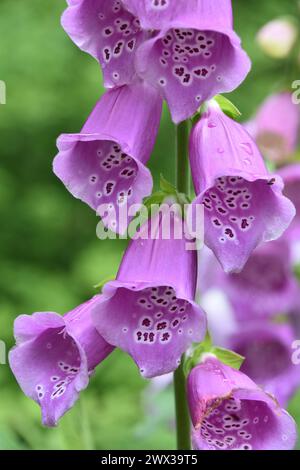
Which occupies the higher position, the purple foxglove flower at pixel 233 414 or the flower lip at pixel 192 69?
the flower lip at pixel 192 69

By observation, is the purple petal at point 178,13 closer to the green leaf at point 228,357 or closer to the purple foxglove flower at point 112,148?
the purple foxglove flower at point 112,148

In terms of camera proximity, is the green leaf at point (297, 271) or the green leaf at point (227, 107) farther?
the green leaf at point (297, 271)

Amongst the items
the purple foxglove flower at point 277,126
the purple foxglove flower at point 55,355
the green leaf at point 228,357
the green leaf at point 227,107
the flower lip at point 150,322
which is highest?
the green leaf at point 227,107

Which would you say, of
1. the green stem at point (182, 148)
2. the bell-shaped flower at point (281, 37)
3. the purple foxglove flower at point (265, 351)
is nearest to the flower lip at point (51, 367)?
the green stem at point (182, 148)

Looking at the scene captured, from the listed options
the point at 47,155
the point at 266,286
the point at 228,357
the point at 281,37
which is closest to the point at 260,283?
the point at 266,286

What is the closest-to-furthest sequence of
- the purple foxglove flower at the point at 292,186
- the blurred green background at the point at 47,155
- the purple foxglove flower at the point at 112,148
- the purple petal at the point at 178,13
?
the purple petal at the point at 178,13 < the purple foxglove flower at the point at 112,148 < the purple foxglove flower at the point at 292,186 < the blurred green background at the point at 47,155

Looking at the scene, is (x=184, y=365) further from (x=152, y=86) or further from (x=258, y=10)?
(x=258, y=10)

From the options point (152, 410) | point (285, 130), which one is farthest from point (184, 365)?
point (285, 130)
